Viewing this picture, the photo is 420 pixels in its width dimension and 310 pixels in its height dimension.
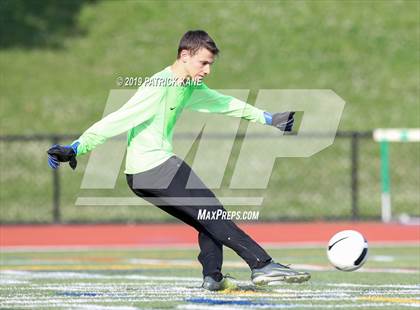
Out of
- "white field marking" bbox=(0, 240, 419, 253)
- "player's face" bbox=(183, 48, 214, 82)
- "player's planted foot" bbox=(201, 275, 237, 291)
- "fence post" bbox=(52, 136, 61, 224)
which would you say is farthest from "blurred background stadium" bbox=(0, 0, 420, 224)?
"player's face" bbox=(183, 48, 214, 82)

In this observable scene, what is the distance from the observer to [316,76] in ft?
94.9

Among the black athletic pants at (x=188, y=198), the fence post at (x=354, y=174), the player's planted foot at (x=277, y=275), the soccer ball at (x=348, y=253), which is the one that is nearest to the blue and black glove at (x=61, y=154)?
the black athletic pants at (x=188, y=198)

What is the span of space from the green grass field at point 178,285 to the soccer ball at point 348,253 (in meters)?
0.23

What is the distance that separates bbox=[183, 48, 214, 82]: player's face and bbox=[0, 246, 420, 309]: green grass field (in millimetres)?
1825

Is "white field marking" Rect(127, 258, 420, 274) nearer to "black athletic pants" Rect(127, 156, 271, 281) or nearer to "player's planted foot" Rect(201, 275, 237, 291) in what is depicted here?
"player's planted foot" Rect(201, 275, 237, 291)

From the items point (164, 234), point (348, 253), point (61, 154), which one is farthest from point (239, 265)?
point (61, 154)

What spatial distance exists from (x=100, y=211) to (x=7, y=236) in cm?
300

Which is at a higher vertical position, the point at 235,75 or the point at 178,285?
the point at 235,75

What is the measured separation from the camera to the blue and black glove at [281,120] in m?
9.20

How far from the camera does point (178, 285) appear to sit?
33.4 ft

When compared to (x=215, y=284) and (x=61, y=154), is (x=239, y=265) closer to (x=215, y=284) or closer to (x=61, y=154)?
(x=215, y=284)

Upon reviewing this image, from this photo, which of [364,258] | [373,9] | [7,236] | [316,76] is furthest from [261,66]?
[364,258]

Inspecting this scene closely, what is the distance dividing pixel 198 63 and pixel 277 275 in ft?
6.06

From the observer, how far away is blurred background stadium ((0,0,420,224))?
76.2 ft
